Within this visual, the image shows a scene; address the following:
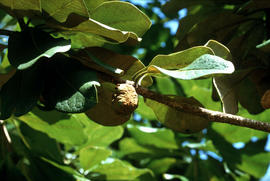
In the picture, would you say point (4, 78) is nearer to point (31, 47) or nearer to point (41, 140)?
point (31, 47)

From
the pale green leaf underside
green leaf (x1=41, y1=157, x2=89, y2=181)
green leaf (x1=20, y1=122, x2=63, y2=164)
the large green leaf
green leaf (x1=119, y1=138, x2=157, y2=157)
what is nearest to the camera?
the pale green leaf underside

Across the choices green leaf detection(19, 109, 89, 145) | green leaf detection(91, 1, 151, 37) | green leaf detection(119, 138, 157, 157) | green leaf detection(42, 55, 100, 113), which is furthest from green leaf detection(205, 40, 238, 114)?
green leaf detection(119, 138, 157, 157)

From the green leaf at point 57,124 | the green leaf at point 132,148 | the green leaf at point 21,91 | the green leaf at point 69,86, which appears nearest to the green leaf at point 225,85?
the green leaf at point 69,86

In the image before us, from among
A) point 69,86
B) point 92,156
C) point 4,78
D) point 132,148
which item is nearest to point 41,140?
point 92,156

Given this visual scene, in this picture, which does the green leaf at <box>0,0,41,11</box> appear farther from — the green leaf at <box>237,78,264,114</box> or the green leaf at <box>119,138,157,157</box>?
the green leaf at <box>119,138,157,157</box>

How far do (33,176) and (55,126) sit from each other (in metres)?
0.16

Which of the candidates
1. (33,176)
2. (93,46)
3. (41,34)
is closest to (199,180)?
(33,176)

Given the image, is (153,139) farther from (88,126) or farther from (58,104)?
(58,104)

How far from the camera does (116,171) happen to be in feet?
5.10

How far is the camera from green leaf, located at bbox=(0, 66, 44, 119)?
91cm

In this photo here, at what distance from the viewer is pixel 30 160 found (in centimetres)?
130

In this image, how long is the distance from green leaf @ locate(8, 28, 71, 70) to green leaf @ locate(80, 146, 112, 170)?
0.67m

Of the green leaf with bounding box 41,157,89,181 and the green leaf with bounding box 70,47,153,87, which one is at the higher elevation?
the green leaf with bounding box 70,47,153,87

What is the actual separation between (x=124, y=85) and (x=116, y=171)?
73cm
